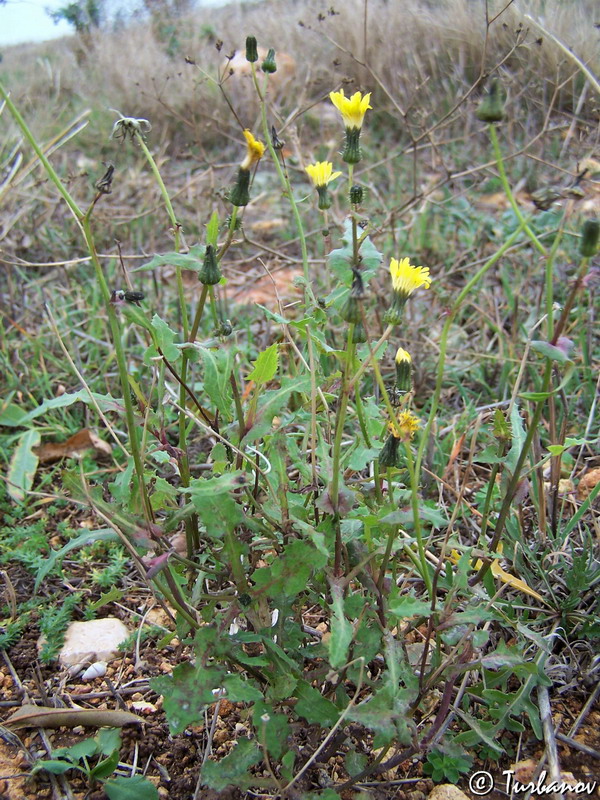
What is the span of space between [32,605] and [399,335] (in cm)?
167

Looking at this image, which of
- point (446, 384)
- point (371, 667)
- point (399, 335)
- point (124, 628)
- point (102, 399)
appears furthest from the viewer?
point (399, 335)

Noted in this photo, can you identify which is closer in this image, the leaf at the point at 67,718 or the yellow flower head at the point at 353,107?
the yellow flower head at the point at 353,107

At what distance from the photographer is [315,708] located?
1032 millimetres

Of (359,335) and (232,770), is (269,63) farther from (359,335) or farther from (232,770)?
(232,770)

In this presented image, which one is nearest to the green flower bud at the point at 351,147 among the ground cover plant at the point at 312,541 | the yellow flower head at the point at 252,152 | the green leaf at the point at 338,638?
the ground cover plant at the point at 312,541

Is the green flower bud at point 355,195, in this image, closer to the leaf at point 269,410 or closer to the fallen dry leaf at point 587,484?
the leaf at point 269,410

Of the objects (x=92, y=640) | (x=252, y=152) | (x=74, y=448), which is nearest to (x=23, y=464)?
(x=74, y=448)

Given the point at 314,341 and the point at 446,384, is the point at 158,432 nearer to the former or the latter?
the point at 314,341

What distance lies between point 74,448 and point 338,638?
5.05 ft

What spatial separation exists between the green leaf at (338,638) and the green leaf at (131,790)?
490mm

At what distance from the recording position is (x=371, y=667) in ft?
4.50

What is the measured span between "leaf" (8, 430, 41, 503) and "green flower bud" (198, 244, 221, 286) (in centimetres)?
124

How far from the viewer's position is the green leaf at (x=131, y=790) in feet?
3.71

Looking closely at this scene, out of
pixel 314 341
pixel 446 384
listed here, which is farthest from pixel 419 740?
pixel 446 384
